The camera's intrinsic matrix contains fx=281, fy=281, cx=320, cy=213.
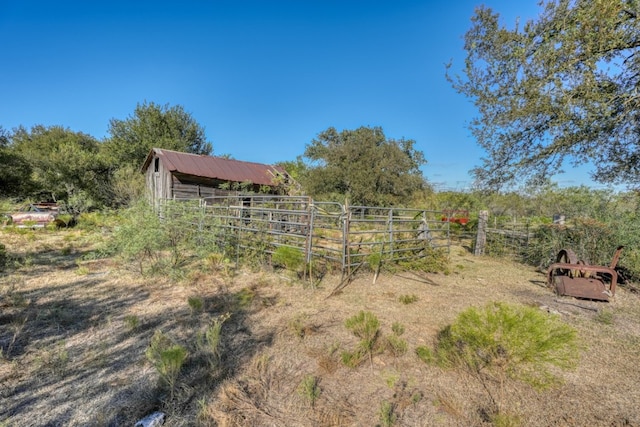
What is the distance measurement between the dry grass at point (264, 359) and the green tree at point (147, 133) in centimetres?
1909

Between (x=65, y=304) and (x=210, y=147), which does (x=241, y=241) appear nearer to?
(x=65, y=304)

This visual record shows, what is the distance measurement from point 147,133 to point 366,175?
18.2 meters

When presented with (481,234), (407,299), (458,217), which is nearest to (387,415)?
(407,299)

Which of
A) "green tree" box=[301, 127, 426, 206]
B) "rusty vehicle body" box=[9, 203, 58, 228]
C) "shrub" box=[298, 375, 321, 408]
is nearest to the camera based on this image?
"shrub" box=[298, 375, 321, 408]

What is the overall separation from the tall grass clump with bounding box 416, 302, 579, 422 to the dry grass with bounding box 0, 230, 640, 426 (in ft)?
0.38

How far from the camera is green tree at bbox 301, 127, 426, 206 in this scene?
65.5 ft

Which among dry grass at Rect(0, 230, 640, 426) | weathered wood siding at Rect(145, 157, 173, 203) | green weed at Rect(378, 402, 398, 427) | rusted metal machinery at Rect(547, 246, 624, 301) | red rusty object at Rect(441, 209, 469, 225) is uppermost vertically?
weathered wood siding at Rect(145, 157, 173, 203)

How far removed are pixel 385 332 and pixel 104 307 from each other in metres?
4.09

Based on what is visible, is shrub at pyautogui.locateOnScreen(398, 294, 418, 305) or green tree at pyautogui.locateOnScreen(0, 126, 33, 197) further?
green tree at pyautogui.locateOnScreen(0, 126, 33, 197)

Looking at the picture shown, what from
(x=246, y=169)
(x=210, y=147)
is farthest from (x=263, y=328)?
(x=210, y=147)

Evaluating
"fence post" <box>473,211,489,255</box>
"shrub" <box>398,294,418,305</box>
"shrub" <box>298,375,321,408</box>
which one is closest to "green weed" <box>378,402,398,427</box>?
"shrub" <box>298,375,321,408</box>

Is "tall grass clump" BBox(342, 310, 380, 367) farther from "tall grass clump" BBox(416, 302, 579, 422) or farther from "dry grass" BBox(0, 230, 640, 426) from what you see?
"tall grass clump" BBox(416, 302, 579, 422)

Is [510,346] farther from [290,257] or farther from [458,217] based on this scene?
[458,217]

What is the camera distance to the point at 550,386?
2.37m
